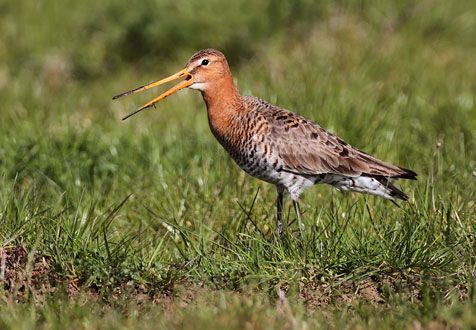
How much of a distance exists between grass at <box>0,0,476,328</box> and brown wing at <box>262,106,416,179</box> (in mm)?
258

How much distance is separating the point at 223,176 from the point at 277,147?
89cm

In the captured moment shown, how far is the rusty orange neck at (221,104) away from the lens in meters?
6.79

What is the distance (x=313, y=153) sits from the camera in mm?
6809

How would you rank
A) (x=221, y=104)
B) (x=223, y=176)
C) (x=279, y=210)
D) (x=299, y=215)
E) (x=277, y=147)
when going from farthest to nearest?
(x=223, y=176) < (x=221, y=104) < (x=277, y=147) < (x=279, y=210) < (x=299, y=215)

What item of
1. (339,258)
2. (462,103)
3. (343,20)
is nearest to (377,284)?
(339,258)

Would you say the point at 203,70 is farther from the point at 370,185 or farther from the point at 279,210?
the point at 370,185

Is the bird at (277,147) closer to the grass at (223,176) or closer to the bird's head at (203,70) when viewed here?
the bird's head at (203,70)

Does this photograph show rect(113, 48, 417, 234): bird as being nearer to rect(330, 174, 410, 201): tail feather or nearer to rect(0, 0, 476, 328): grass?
rect(330, 174, 410, 201): tail feather

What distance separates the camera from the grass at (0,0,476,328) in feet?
18.0

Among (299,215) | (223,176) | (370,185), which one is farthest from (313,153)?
(223,176)

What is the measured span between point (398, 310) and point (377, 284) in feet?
1.87

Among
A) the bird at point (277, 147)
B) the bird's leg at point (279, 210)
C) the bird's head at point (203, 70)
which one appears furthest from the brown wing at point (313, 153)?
the bird's head at point (203, 70)

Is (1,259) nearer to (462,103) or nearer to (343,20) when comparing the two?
(462,103)

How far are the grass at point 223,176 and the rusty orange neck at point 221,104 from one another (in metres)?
0.58
